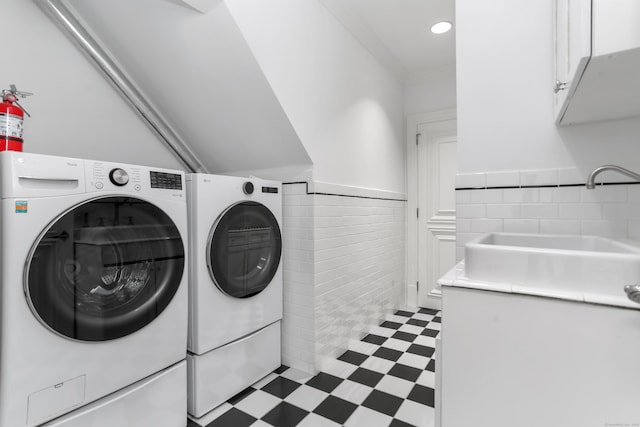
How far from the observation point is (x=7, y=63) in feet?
4.86

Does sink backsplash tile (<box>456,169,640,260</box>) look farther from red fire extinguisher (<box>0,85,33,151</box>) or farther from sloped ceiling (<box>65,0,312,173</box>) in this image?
red fire extinguisher (<box>0,85,33,151</box>)

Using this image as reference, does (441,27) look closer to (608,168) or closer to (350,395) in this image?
(608,168)

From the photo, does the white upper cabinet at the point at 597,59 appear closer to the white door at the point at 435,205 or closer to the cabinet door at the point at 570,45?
the cabinet door at the point at 570,45

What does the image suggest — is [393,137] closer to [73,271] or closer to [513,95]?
[513,95]

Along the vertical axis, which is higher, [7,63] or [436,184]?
[7,63]

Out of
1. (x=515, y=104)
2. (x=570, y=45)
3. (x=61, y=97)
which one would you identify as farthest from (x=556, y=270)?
(x=61, y=97)

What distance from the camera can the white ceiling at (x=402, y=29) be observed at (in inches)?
83.7

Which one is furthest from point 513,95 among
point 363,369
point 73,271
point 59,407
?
point 59,407

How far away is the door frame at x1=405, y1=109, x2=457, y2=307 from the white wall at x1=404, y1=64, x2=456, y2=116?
0.11m

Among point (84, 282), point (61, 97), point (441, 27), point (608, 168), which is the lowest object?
point (84, 282)

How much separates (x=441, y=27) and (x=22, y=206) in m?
2.79

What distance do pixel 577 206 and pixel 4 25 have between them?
285 centimetres

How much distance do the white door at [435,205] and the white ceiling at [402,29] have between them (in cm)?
61

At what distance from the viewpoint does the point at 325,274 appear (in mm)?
2037
